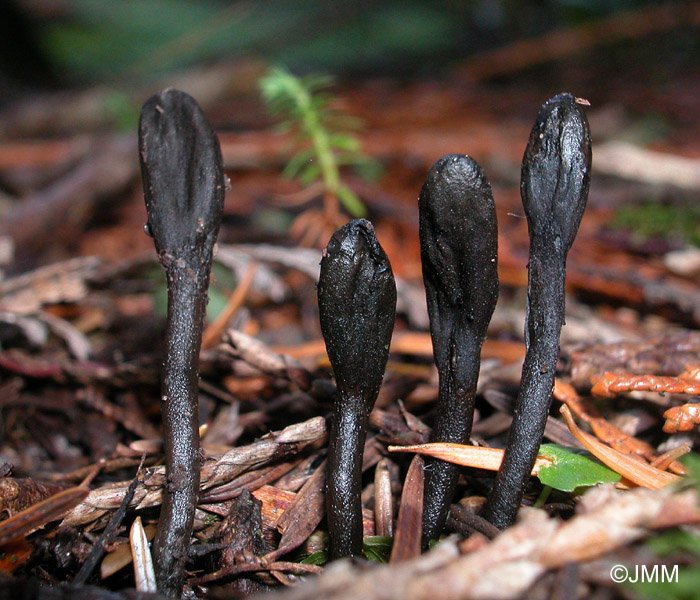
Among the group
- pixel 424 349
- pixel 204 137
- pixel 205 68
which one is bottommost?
pixel 424 349

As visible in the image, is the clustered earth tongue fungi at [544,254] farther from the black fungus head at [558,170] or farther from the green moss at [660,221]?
the green moss at [660,221]

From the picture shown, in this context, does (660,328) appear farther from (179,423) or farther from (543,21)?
(543,21)

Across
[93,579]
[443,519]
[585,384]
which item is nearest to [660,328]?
[585,384]

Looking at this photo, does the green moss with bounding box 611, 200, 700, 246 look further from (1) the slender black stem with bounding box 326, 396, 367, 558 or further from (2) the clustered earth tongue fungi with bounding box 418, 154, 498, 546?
(1) the slender black stem with bounding box 326, 396, 367, 558

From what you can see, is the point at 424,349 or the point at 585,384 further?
the point at 424,349

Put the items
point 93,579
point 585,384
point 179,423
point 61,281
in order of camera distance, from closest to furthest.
Answer: point 93,579
point 179,423
point 585,384
point 61,281
